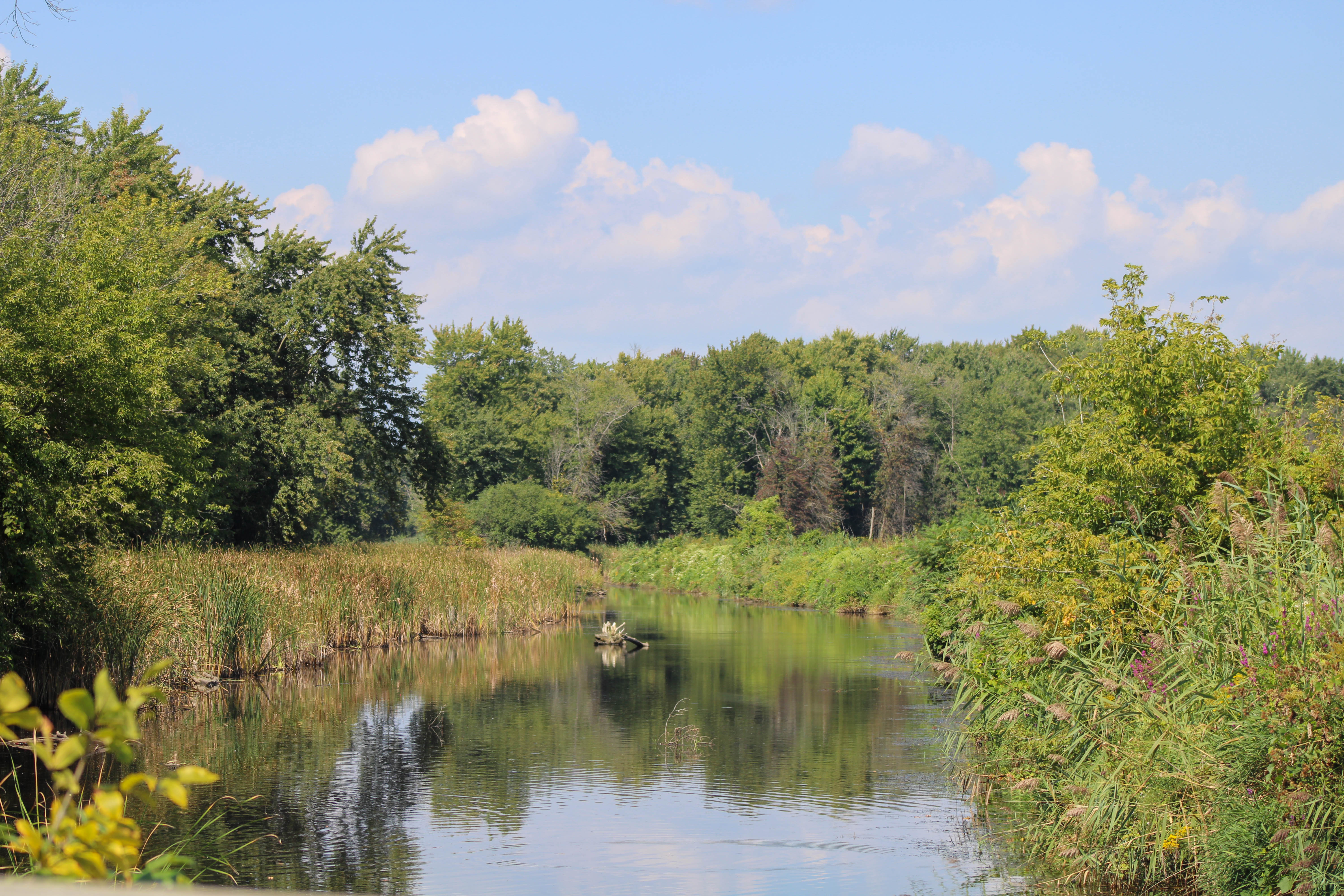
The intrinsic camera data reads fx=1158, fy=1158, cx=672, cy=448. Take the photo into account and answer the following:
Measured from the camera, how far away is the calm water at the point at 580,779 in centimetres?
1030

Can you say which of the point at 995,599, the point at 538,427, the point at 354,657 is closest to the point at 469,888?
the point at 995,599

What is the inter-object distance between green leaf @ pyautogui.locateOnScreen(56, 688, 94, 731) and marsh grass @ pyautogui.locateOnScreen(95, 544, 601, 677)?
52.2ft

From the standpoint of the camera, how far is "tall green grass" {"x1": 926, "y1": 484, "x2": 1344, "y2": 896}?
7477 mm

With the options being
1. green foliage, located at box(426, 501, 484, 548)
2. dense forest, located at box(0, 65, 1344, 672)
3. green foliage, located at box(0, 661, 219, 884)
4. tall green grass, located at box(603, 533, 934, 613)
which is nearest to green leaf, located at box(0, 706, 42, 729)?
green foliage, located at box(0, 661, 219, 884)

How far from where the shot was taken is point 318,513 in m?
34.1

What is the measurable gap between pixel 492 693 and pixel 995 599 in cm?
1089

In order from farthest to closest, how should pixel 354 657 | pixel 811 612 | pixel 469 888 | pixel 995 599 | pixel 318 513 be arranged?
pixel 811 612 → pixel 318 513 → pixel 354 657 → pixel 995 599 → pixel 469 888

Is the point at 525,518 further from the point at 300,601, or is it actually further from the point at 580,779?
the point at 580,779

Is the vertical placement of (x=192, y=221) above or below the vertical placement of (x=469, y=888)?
above

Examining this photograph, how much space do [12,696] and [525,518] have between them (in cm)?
5516

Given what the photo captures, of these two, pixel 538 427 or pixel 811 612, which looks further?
pixel 538 427

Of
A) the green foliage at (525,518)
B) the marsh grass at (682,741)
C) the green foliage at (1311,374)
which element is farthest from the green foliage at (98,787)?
the green foliage at (1311,374)

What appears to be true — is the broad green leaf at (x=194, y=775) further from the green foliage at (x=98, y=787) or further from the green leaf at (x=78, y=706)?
the green leaf at (x=78, y=706)

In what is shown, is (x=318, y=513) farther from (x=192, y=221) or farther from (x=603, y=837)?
(x=603, y=837)
